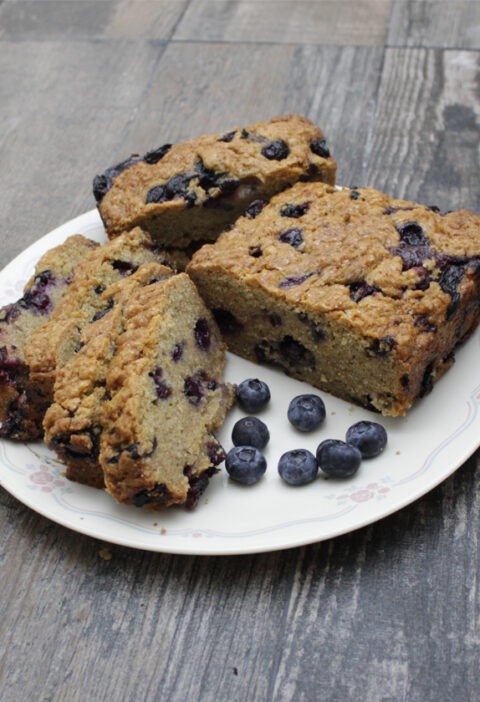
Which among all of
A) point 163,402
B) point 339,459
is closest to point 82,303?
point 163,402

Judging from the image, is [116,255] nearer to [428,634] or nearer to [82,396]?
[82,396]

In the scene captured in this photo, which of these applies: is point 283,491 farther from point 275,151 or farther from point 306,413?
point 275,151

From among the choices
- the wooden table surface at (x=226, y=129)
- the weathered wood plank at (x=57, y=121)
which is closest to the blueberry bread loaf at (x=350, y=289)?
the wooden table surface at (x=226, y=129)

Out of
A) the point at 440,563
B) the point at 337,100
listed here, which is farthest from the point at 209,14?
the point at 440,563

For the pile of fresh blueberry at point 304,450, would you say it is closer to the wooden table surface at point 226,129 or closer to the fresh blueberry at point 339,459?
the fresh blueberry at point 339,459

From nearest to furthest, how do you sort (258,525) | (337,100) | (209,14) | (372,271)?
(258,525), (372,271), (337,100), (209,14)

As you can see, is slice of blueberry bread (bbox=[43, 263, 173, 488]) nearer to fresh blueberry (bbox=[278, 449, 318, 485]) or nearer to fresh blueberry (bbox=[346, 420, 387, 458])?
fresh blueberry (bbox=[278, 449, 318, 485])

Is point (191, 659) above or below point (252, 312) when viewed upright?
below
